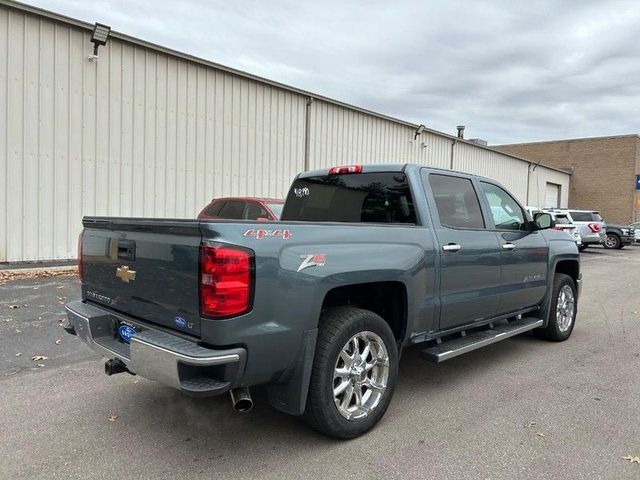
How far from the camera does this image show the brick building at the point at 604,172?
116 feet

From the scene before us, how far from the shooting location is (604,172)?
36656 mm

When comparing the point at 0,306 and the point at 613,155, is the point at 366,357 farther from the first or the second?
the point at 613,155

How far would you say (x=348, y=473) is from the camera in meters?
3.04

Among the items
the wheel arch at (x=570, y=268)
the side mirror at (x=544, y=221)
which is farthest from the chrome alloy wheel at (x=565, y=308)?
the side mirror at (x=544, y=221)

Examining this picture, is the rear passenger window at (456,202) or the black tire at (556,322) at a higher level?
the rear passenger window at (456,202)

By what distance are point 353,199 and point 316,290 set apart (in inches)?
64.8

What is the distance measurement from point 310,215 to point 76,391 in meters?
2.56

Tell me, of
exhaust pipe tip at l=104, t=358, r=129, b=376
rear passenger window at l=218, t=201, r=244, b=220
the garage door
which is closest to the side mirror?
exhaust pipe tip at l=104, t=358, r=129, b=376

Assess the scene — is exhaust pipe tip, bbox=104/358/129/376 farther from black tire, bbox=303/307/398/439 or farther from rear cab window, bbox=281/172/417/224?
rear cab window, bbox=281/172/417/224

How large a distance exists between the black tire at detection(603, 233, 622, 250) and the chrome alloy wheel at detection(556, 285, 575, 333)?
20.2 m

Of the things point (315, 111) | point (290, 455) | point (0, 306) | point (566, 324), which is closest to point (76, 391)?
point (290, 455)

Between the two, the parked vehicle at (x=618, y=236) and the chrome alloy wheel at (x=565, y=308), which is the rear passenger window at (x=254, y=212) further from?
the parked vehicle at (x=618, y=236)

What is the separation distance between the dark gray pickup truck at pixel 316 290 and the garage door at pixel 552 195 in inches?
1249

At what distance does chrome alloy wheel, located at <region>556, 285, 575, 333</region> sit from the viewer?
6090mm
